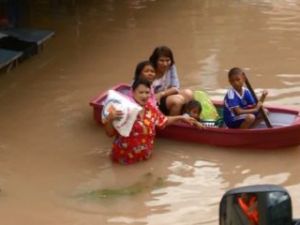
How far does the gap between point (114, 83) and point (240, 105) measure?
2750mm

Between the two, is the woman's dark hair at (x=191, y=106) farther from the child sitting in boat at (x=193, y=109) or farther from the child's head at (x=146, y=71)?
the child's head at (x=146, y=71)

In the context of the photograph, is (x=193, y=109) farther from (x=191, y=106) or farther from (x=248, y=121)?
(x=248, y=121)

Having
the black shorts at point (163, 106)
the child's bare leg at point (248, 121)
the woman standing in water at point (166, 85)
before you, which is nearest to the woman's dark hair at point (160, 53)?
the woman standing in water at point (166, 85)

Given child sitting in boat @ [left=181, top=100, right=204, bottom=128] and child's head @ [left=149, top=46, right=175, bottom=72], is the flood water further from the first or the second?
child's head @ [left=149, top=46, right=175, bottom=72]

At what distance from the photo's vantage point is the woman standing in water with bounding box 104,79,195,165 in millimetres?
5883

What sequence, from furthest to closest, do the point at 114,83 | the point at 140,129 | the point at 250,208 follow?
the point at 114,83 < the point at 140,129 < the point at 250,208

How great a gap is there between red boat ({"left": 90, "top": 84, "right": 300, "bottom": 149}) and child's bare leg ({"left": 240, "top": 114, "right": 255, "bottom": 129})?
9 cm

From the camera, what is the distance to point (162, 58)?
655cm

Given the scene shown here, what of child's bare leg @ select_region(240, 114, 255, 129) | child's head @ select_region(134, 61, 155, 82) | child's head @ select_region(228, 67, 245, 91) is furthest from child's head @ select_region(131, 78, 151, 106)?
child's bare leg @ select_region(240, 114, 255, 129)

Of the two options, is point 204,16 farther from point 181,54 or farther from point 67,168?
point 67,168

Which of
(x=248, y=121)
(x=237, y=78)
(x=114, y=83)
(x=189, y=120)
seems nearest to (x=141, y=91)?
(x=189, y=120)

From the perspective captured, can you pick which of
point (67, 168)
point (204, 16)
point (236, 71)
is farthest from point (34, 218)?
Answer: point (204, 16)

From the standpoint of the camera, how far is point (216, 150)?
637 cm

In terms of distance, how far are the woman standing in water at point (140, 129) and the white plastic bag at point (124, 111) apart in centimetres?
4
